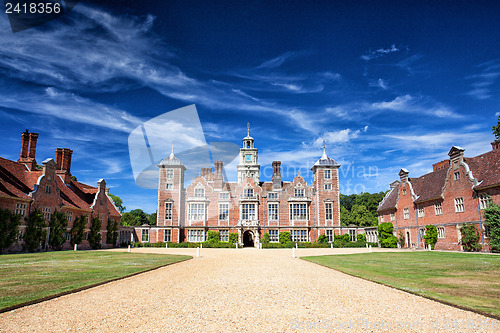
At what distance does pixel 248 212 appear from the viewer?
4297cm

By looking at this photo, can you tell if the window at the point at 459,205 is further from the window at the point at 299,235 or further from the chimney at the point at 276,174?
the chimney at the point at 276,174

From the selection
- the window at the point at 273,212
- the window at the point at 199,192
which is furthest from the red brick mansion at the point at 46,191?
the window at the point at 273,212

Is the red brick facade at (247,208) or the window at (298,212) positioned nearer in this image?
the red brick facade at (247,208)

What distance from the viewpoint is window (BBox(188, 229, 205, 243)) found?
42.7 metres

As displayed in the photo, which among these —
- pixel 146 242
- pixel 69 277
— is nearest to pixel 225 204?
pixel 146 242

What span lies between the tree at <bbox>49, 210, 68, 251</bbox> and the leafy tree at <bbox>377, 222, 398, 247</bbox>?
34455 mm

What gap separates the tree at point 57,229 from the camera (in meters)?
28.0

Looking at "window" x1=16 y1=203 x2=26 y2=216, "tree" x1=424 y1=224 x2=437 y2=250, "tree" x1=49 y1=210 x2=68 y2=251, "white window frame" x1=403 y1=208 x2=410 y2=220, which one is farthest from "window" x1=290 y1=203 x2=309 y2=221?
"window" x1=16 y1=203 x2=26 y2=216

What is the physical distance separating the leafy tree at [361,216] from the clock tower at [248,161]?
23.0 m

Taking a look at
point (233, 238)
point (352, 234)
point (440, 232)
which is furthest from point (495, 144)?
point (233, 238)

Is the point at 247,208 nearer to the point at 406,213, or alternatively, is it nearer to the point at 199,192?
the point at 199,192

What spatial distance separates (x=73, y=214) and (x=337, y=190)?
1227 inches

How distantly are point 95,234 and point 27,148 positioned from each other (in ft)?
35.7

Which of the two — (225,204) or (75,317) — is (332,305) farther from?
(225,204)
